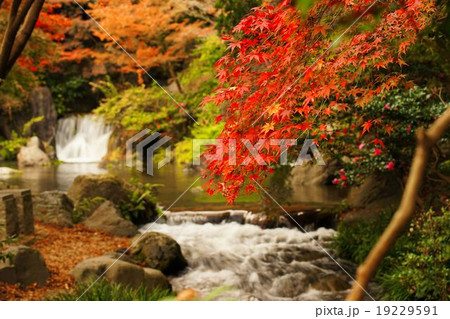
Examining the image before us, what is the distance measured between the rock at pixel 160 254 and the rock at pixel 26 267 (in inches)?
28.5

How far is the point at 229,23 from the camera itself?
116 inches

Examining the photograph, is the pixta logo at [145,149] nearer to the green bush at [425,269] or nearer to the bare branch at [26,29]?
the bare branch at [26,29]

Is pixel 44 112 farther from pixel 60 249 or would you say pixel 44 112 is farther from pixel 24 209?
pixel 60 249

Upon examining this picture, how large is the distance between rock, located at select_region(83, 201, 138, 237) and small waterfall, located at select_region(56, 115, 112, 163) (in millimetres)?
2112

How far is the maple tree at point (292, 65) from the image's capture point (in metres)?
1.81

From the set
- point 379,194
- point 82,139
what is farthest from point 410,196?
point 82,139

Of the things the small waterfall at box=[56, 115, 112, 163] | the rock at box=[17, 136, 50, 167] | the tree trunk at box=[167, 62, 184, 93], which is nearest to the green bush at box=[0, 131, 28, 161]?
the rock at box=[17, 136, 50, 167]

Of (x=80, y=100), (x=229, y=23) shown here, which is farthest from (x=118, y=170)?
(x=229, y=23)

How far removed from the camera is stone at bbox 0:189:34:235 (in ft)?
10.5

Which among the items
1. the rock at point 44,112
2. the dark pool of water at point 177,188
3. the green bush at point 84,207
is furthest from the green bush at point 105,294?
the rock at point 44,112

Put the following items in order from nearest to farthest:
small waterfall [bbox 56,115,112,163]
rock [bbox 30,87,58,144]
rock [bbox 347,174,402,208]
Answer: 1. rock [bbox 347,174,402,208]
2. small waterfall [bbox 56,115,112,163]
3. rock [bbox 30,87,58,144]

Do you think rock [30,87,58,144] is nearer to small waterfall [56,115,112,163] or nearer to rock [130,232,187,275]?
small waterfall [56,115,112,163]

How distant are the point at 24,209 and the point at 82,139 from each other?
11.4 ft

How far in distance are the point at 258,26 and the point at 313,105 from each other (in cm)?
40
